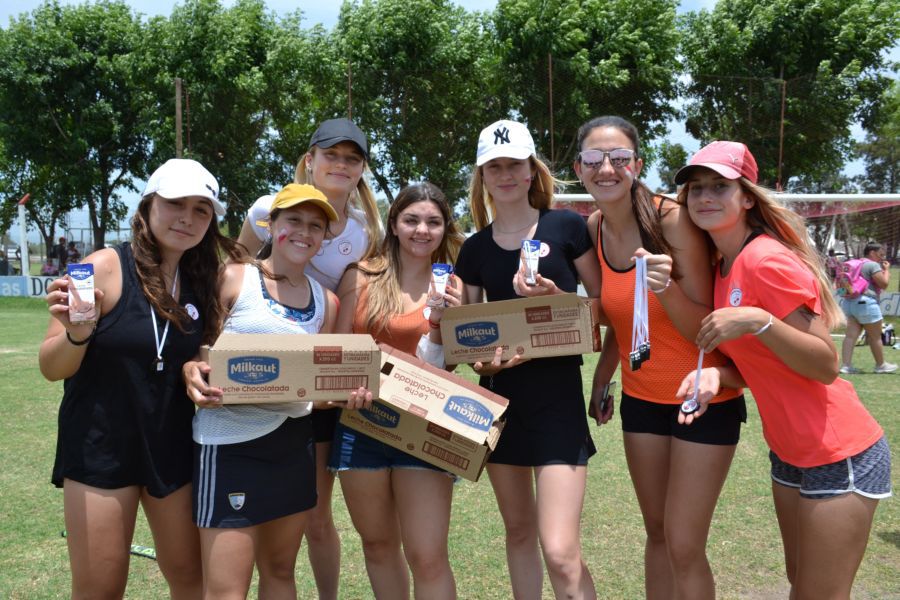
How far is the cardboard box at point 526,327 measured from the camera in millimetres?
3256

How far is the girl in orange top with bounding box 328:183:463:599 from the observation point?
3.31 meters

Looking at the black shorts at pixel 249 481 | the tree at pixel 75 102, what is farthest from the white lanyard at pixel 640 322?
the tree at pixel 75 102

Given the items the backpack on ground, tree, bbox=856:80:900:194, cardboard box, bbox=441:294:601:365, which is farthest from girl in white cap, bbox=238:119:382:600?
tree, bbox=856:80:900:194

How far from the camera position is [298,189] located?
325 centimetres

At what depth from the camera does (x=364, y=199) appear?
14.0ft

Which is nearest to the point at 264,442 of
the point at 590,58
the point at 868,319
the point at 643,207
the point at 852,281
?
the point at 643,207

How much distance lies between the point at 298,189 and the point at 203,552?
166cm

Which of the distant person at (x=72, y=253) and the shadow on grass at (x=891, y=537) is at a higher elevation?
the distant person at (x=72, y=253)

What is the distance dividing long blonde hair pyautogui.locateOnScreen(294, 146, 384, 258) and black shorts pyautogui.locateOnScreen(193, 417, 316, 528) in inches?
56.9

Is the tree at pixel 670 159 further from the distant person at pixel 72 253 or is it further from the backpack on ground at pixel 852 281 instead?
the distant person at pixel 72 253

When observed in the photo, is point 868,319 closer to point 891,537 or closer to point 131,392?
point 891,537

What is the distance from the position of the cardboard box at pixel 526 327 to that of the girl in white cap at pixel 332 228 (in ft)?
2.63

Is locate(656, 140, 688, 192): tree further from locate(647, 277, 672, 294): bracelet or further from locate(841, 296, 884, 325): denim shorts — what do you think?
locate(647, 277, 672, 294): bracelet

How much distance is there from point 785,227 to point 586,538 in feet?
10.1
